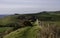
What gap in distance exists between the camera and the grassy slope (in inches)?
270

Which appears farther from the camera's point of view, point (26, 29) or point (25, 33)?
point (26, 29)

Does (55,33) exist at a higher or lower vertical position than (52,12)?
lower

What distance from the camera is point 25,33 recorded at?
710 cm

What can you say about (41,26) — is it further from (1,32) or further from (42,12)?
(42,12)

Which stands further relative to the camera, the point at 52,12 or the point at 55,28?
the point at 52,12

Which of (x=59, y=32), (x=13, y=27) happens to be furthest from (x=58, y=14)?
(x=13, y=27)

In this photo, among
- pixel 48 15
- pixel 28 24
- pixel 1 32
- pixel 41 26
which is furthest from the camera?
pixel 48 15

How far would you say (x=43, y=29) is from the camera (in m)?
7.15

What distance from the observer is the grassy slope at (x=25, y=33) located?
6.86m

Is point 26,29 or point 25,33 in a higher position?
point 26,29

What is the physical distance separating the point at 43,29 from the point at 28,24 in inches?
42.5

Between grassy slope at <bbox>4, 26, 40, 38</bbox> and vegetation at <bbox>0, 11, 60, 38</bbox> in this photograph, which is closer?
grassy slope at <bbox>4, 26, 40, 38</bbox>

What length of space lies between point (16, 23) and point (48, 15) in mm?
3373

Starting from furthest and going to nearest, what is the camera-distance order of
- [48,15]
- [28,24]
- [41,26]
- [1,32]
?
[48,15] < [28,24] < [41,26] < [1,32]
